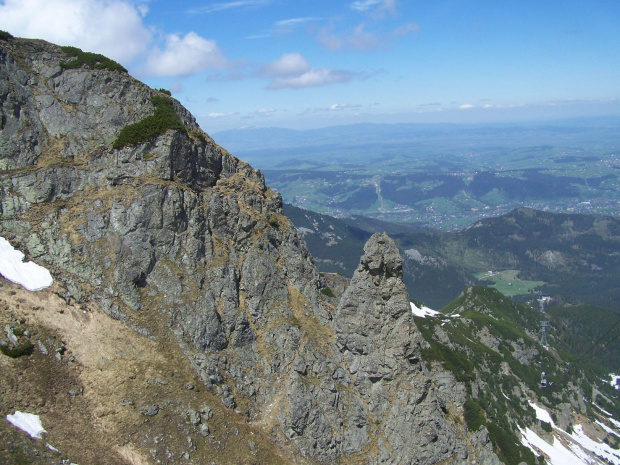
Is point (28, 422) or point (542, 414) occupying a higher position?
point (28, 422)

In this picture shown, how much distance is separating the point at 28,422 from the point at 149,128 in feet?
95.3

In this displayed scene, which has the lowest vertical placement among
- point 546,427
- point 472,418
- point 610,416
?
point 610,416

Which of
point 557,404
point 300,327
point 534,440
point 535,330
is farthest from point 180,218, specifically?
point 535,330

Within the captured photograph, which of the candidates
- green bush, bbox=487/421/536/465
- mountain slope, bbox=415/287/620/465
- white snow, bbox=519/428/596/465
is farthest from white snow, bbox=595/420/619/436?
green bush, bbox=487/421/536/465

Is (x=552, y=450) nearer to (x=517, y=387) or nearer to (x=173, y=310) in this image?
(x=517, y=387)

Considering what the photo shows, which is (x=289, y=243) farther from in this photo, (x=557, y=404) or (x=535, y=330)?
(x=535, y=330)

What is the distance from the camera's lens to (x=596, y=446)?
327 feet

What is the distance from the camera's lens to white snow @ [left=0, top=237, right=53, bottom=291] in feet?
119

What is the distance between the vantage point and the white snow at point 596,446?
95.9m

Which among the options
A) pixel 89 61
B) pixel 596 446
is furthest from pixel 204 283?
pixel 596 446

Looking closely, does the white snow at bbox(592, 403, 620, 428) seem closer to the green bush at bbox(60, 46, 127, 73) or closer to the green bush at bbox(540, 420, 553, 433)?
the green bush at bbox(540, 420, 553, 433)

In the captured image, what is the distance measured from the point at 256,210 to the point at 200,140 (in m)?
10.3

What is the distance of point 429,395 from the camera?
4138 centimetres

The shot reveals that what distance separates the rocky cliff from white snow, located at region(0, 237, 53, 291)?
3.12ft
